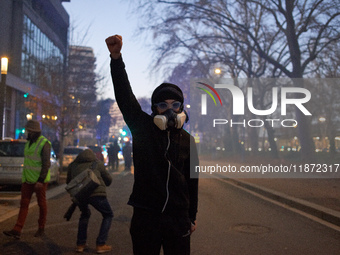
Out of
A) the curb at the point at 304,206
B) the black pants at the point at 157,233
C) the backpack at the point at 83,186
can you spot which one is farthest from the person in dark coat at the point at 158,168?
the curb at the point at 304,206

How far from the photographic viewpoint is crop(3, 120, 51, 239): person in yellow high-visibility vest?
6.92 meters

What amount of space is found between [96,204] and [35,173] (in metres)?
1.46

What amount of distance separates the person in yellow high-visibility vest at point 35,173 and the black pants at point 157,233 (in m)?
4.37

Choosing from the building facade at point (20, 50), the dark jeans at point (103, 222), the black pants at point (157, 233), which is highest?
the building facade at point (20, 50)

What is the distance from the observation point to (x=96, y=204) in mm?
6113

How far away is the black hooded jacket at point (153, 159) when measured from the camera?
2922 mm

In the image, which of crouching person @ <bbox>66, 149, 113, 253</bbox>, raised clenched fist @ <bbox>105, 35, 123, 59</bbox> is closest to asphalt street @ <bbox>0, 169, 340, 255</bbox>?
crouching person @ <bbox>66, 149, 113, 253</bbox>

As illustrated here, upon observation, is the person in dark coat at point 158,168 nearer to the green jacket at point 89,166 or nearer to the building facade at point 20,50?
the green jacket at point 89,166

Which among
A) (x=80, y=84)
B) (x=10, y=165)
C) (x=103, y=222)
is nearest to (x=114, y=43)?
(x=103, y=222)

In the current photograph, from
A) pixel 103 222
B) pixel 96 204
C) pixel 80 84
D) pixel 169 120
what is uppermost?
pixel 80 84

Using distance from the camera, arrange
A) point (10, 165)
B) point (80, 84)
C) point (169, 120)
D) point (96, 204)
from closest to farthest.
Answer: point (169, 120)
point (96, 204)
point (10, 165)
point (80, 84)

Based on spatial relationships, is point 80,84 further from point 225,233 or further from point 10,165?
point 225,233

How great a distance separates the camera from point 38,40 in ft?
160

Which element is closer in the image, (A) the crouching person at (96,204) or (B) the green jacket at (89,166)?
(A) the crouching person at (96,204)
